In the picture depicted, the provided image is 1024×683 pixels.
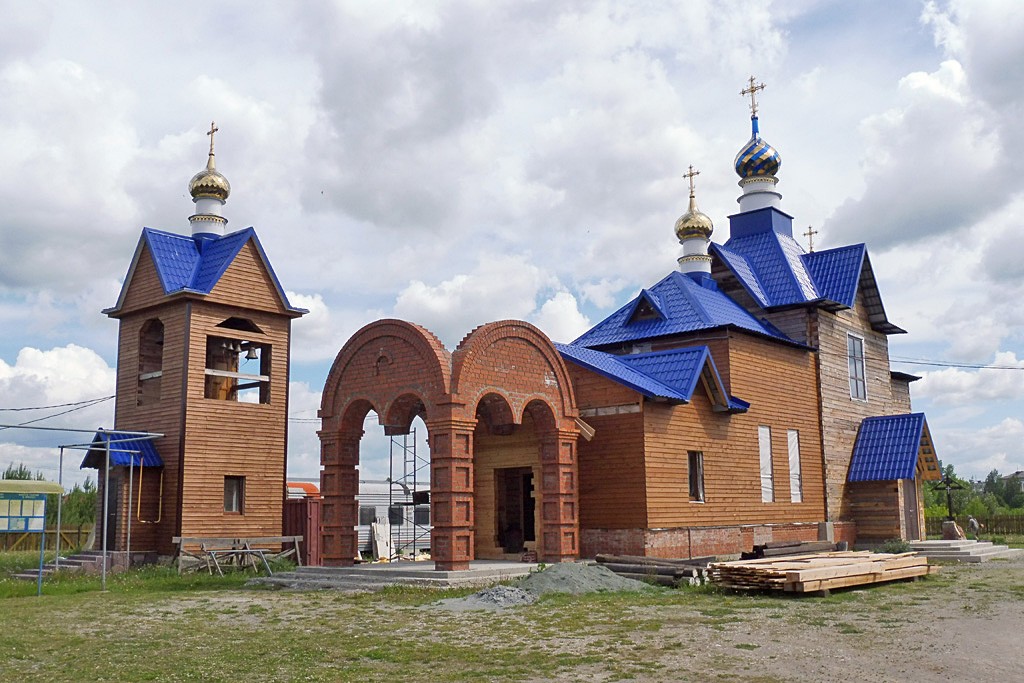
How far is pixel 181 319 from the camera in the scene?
22531 millimetres

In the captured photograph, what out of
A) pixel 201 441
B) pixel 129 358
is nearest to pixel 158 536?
pixel 201 441

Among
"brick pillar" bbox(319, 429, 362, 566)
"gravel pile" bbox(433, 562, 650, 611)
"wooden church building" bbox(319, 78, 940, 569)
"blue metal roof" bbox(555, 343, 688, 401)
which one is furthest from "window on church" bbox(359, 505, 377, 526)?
"gravel pile" bbox(433, 562, 650, 611)

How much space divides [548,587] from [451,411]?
11.4 ft

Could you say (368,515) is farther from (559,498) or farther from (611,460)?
(559,498)

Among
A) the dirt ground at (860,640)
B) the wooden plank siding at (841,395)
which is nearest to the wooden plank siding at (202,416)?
the dirt ground at (860,640)

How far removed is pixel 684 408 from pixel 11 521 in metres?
12.9

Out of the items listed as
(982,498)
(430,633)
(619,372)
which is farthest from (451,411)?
(982,498)

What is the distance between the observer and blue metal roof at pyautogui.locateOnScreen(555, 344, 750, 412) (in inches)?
766

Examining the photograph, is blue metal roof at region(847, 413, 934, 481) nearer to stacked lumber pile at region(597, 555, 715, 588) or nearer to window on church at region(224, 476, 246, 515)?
stacked lumber pile at region(597, 555, 715, 588)

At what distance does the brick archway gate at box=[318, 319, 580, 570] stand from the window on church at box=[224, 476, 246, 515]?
15.5 ft

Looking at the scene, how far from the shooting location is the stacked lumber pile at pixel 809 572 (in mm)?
14438

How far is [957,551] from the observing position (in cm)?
2405

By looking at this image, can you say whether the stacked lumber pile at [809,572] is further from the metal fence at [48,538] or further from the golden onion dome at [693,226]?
the metal fence at [48,538]

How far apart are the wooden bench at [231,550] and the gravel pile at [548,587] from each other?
7756 mm
